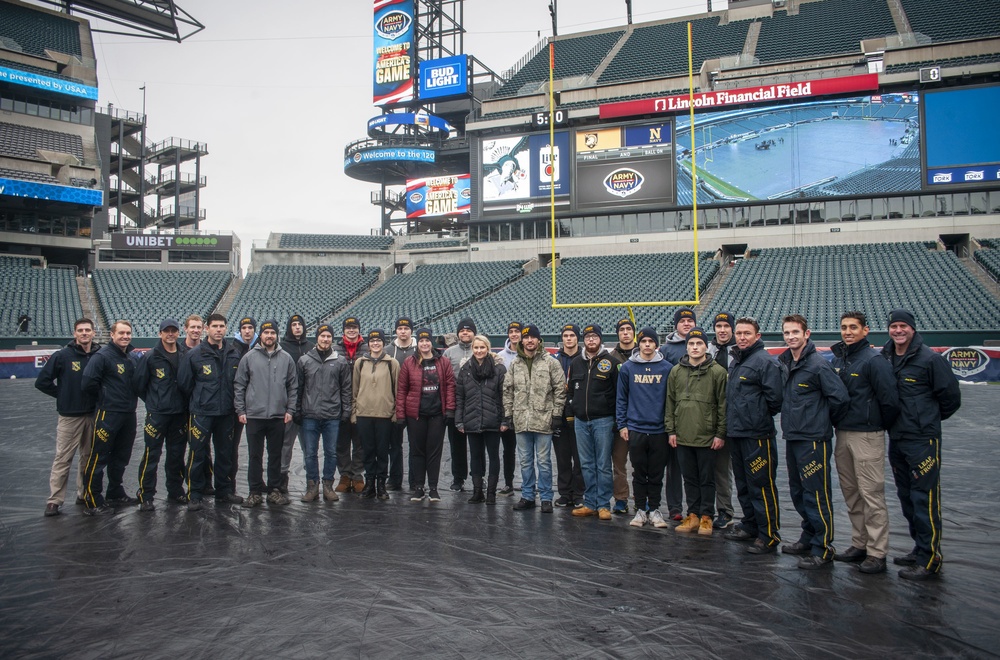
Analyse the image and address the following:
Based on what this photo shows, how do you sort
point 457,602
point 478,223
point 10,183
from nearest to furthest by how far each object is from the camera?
point 457,602
point 10,183
point 478,223

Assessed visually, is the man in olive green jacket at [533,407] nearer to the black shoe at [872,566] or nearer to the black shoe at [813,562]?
the black shoe at [813,562]

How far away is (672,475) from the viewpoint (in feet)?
20.7

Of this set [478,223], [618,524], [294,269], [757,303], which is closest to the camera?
[618,524]

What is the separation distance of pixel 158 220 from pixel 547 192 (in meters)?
28.4

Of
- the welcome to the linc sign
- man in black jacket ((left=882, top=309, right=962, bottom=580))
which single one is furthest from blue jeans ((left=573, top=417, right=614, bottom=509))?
the welcome to the linc sign

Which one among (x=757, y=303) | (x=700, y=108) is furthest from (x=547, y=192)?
(x=757, y=303)

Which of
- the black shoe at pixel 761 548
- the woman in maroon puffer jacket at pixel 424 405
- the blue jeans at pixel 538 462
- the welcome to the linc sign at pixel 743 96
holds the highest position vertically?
the welcome to the linc sign at pixel 743 96

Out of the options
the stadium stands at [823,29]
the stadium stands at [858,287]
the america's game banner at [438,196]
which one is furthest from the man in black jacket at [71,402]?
the america's game banner at [438,196]

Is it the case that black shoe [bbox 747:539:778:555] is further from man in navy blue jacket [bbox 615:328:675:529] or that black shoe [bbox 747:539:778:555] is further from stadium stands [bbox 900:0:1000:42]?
stadium stands [bbox 900:0:1000:42]

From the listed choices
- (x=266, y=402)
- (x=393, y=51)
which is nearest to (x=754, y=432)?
(x=266, y=402)

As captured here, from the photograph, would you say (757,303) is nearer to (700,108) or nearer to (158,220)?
(700,108)

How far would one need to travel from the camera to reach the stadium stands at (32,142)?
105ft

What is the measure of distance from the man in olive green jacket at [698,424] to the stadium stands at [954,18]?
29702 mm

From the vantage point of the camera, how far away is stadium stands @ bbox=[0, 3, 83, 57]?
35.0m
